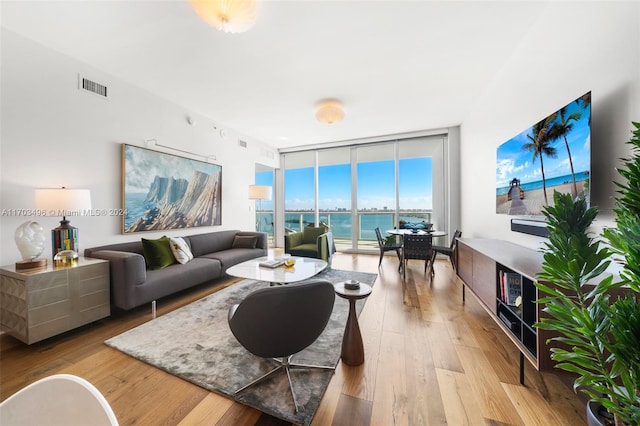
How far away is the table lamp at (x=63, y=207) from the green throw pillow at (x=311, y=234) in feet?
10.3

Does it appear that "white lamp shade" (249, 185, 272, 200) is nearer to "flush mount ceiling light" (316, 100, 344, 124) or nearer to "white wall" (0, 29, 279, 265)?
"white wall" (0, 29, 279, 265)

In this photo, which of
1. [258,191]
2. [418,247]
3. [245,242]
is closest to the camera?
[418,247]

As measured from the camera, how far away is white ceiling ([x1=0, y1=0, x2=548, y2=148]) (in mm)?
2025

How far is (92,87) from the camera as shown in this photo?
2.79 meters

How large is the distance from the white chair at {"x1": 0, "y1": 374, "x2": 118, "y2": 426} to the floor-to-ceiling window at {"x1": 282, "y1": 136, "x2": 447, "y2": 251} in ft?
18.2

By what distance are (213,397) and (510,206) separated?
3.16 m

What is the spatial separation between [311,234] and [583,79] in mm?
3880

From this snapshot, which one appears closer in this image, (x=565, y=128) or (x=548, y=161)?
(x=565, y=128)

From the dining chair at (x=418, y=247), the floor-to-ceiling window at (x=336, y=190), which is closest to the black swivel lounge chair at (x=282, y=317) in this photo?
the dining chair at (x=418, y=247)

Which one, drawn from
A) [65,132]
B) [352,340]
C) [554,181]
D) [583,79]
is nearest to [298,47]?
[583,79]

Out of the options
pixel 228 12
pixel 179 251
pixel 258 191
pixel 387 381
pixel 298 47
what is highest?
pixel 298 47

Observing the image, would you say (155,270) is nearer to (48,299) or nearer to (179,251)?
(179,251)

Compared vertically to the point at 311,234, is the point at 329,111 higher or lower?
higher

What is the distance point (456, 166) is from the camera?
4.93 m
